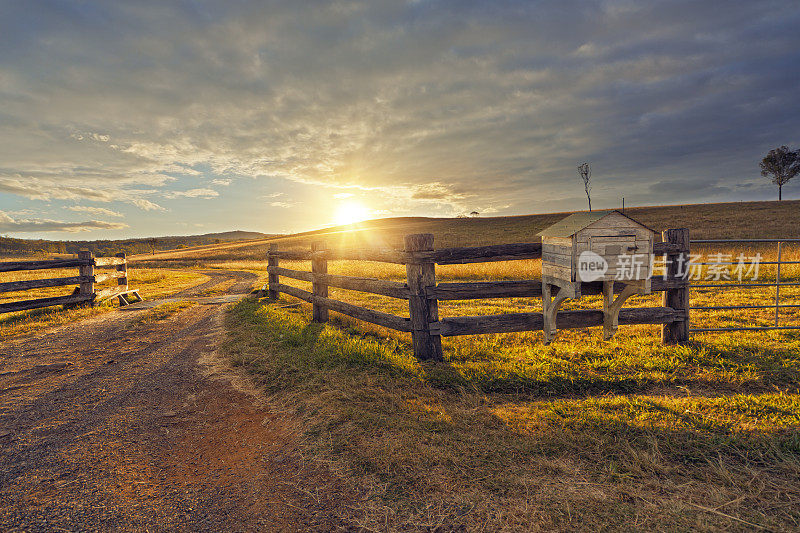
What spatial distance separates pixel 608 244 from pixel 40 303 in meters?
14.1

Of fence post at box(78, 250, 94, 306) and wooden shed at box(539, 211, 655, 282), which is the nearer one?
wooden shed at box(539, 211, 655, 282)

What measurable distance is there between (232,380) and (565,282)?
482 centimetres

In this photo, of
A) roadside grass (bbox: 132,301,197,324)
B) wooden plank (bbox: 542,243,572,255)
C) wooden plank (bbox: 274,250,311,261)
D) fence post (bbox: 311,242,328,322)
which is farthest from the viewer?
roadside grass (bbox: 132,301,197,324)

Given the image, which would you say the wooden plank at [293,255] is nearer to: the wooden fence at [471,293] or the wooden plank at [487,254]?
the wooden fence at [471,293]

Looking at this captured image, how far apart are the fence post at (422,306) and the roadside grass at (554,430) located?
0.91ft

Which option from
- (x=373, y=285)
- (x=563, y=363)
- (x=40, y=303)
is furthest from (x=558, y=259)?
(x=40, y=303)

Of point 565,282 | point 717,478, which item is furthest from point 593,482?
point 565,282

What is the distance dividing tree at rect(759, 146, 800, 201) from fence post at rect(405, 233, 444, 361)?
310ft

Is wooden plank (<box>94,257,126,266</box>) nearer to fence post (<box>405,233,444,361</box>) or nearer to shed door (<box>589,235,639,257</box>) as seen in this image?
fence post (<box>405,233,444,361</box>)

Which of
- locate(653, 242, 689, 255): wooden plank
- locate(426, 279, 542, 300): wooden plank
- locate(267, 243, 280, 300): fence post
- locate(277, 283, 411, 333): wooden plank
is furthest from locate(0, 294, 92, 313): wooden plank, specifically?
locate(653, 242, 689, 255): wooden plank

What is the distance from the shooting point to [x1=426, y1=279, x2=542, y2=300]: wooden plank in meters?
5.90

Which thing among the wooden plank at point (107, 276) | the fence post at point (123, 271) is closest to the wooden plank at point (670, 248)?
the wooden plank at point (107, 276)

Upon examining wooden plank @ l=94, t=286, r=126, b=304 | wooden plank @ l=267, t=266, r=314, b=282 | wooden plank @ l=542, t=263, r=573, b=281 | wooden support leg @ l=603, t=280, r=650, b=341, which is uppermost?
wooden plank @ l=542, t=263, r=573, b=281

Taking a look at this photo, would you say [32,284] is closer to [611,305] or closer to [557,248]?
[557,248]
